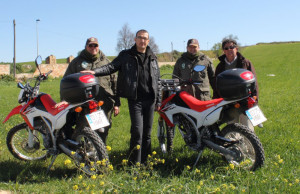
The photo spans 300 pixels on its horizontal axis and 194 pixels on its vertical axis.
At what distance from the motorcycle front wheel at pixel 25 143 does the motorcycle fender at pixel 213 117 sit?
8.50 ft

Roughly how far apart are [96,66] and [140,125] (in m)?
1.28

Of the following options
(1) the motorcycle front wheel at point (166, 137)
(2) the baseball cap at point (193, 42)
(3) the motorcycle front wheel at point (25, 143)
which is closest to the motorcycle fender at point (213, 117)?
(1) the motorcycle front wheel at point (166, 137)

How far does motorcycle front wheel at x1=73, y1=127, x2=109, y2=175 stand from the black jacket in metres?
0.75

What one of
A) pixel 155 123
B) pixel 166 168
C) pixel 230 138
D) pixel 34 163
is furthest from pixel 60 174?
pixel 155 123

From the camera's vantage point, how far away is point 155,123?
7.79 metres

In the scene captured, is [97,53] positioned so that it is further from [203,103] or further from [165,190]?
[165,190]

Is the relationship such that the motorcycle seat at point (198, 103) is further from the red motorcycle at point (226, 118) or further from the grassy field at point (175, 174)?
the grassy field at point (175, 174)

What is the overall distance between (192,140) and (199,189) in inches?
50.9

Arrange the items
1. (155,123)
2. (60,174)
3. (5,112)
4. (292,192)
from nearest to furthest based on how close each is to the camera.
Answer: (292,192)
(60,174)
(155,123)
(5,112)

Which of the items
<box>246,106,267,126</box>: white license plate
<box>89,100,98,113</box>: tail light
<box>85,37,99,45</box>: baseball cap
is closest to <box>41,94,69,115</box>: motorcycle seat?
<box>89,100,98,113</box>: tail light

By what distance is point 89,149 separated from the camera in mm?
4039

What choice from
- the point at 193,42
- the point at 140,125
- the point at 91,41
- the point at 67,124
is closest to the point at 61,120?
the point at 67,124

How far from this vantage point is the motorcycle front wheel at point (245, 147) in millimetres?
3737

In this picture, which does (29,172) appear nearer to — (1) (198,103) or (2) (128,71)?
(2) (128,71)
